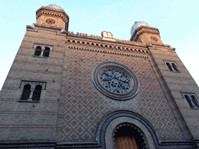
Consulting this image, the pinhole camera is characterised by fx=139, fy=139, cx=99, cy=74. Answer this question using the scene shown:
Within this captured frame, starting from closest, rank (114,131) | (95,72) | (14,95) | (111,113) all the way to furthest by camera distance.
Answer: (14,95) < (114,131) < (111,113) < (95,72)

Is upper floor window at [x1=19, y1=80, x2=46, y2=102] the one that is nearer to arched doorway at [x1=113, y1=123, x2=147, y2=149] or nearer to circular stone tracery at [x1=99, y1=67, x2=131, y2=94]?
circular stone tracery at [x1=99, y1=67, x2=131, y2=94]

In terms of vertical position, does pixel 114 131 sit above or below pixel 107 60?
below

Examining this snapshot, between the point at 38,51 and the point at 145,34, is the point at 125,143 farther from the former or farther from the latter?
the point at 145,34

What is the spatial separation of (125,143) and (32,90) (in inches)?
181

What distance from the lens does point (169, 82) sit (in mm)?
8414

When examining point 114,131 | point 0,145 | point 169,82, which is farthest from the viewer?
point 169,82

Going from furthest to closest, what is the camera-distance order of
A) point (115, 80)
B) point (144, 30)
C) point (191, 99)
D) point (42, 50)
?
point (144, 30)
point (115, 80)
point (191, 99)
point (42, 50)

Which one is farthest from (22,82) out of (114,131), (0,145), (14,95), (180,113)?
(180,113)

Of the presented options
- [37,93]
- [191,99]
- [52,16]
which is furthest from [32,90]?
[191,99]

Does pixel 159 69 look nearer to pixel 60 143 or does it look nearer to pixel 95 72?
pixel 95 72

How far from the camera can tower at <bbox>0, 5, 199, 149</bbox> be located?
16.7 ft

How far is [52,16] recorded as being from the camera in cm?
1091

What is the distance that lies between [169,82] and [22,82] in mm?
7924

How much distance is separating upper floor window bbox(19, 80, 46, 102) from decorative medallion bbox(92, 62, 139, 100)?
269cm
